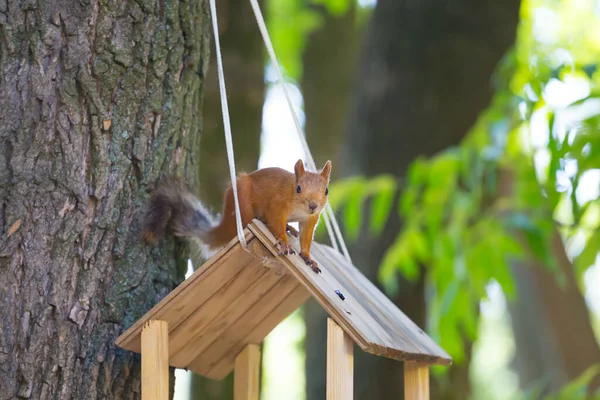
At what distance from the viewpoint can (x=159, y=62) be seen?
1.92m

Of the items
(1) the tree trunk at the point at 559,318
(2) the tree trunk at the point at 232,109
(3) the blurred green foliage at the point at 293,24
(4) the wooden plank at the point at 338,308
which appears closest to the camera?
(4) the wooden plank at the point at 338,308

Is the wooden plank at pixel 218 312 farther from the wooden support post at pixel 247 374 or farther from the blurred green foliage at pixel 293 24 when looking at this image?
the blurred green foliage at pixel 293 24

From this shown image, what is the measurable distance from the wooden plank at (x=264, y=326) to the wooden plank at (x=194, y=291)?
321 mm

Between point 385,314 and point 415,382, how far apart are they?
0.20 meters

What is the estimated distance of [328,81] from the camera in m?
5.51

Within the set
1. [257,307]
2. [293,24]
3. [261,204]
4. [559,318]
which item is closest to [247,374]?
[257,307]

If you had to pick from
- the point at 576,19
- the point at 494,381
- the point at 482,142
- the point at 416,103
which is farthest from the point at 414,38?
the point at 494,381

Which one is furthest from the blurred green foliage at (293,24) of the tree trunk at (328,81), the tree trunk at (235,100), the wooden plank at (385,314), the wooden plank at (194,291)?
the wooden plank at (194,291)

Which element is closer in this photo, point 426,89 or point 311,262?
point 311,262

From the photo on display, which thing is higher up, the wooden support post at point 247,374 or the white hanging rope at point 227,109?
the white hanging rope at point 227,109

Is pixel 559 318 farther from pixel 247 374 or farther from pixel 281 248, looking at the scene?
pixel 281 248

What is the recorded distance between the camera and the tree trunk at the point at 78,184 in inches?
66.4

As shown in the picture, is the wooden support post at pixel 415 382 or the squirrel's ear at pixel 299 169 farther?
the wooden support post at pixel 415 382

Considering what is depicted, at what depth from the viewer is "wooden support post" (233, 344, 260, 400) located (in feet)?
6.99
